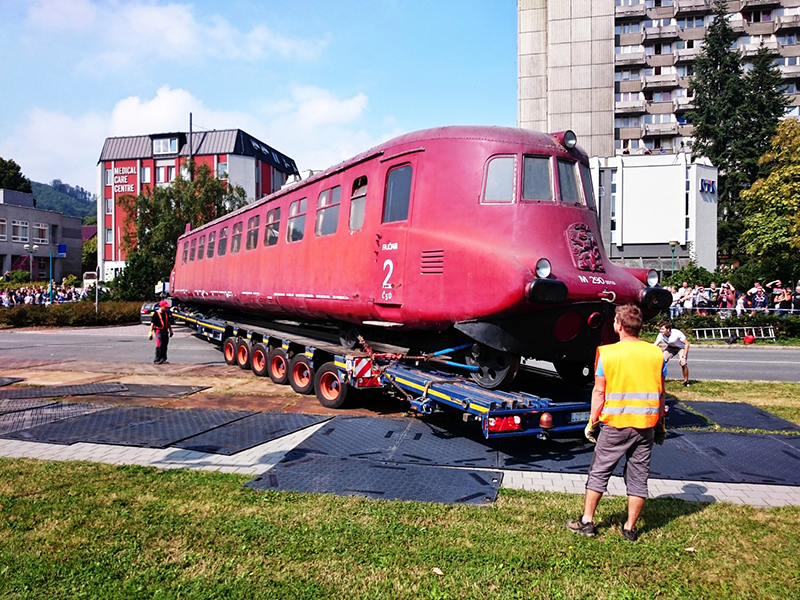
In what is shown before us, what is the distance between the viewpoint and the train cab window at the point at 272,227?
43.4 ft

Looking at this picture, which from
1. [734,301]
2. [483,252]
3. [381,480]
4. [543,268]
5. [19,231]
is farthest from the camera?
[19,231]

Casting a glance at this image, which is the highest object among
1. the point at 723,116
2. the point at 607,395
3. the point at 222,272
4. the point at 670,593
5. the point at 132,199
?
the point at 723,116

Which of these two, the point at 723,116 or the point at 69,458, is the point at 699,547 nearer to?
the point at 69,458

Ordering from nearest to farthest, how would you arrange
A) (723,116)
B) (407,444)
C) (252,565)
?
(252,565)
(407,444)
(723,116)

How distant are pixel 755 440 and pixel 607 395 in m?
4.38

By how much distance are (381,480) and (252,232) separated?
9.50 metres

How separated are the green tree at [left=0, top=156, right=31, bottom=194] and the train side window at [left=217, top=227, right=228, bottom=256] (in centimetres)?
7981

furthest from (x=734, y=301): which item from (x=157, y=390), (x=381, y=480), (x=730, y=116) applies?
(x=730, y=116)

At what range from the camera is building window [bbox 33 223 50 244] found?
222 ft

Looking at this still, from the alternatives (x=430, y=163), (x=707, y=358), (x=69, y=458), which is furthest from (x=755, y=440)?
(x=707, y=358)

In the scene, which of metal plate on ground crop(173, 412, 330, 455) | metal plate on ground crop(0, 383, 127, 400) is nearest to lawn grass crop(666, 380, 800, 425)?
metal plate on ground crop(173, 412, 330, 455)

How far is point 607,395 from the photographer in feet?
16.8

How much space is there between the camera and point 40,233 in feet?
224

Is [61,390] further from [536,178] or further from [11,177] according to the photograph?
[11,177]
